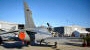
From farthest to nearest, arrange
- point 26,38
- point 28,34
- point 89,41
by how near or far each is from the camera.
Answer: point 89,41, point 28,34, point 26,38

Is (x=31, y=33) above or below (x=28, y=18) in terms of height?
below

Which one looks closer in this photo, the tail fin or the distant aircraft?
the distant aircraft

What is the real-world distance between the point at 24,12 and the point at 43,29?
478cm

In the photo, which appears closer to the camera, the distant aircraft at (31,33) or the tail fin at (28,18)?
the distant aircraft at (31,33)

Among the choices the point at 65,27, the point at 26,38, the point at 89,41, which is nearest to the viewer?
the point at 26,38

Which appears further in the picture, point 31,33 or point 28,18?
point 28,18

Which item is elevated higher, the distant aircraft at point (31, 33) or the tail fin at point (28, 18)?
the tail fin at point (28, 18)

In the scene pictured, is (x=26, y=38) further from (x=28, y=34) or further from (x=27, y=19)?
(x=27, y=19)

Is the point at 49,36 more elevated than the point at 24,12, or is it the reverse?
the point at 24,12

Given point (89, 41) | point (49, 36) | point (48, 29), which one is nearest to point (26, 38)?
point (49, 36)

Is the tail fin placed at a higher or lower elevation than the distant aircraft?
higher

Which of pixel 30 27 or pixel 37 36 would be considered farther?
pixel 30 27

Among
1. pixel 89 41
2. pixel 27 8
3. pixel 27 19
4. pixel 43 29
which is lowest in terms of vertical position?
pixel 89 41

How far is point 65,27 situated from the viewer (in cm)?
9275
